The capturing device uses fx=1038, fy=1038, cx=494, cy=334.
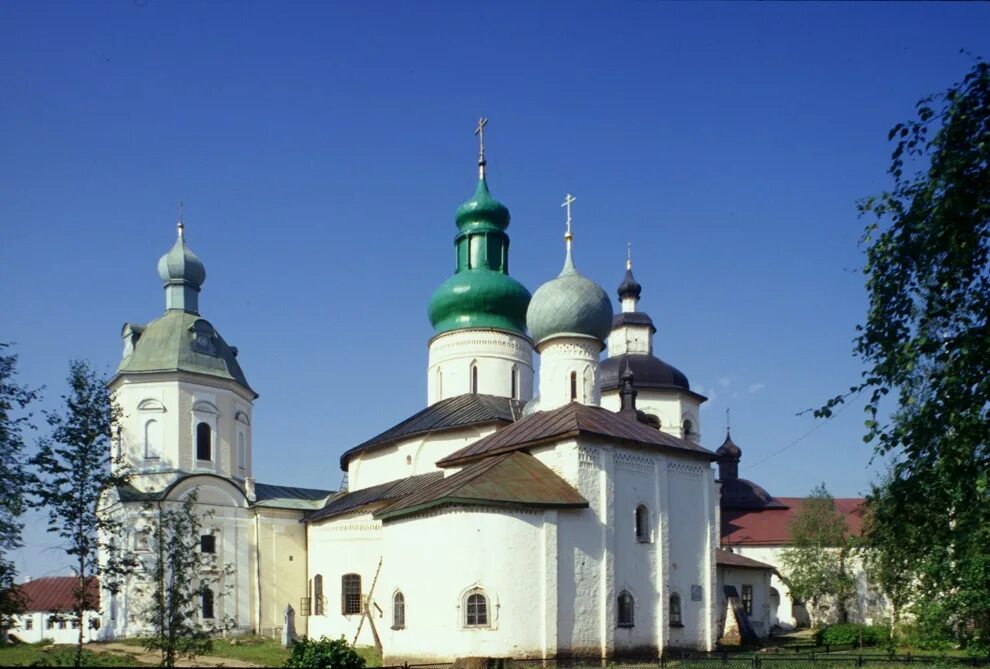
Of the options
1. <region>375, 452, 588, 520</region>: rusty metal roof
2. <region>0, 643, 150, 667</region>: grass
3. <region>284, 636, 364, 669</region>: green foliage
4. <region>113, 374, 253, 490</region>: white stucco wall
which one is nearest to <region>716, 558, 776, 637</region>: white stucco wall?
<region>375, 452, 588, 520</region>: rusty metal roof

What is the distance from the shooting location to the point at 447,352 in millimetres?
34156

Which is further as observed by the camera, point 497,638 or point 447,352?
point 447,352

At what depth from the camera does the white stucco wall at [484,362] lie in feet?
110

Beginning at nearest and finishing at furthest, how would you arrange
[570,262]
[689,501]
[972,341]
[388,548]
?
[972,341], [388,548], [689,501], [570,262]

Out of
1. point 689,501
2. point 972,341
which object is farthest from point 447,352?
point 972,341

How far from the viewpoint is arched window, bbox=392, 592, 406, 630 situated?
23.3 meters

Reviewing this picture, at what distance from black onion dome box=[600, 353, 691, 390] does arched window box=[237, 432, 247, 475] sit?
12.4 m

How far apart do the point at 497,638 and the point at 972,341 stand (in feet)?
46.0

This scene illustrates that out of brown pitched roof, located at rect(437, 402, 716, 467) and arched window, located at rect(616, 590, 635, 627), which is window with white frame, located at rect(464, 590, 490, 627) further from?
brown pitched roof, located at rect(437, 402, 716, 467)

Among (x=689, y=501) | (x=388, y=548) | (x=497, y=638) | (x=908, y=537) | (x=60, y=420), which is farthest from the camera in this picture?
(x=689, y=501)

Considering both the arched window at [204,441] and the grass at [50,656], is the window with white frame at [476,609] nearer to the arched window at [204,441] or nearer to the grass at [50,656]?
the grass at [50,656]

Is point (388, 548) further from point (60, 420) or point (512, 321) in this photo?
point (512, 321)

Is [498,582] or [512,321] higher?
[512,321]

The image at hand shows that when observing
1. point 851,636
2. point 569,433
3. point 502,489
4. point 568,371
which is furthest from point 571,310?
point 851,636
